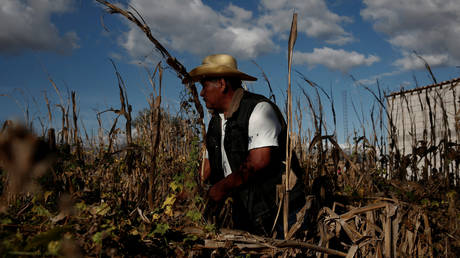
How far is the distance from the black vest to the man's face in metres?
0.21

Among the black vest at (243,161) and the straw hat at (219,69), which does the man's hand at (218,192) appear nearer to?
the black vest at (243,161)

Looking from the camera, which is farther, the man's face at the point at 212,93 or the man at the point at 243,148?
the man's face at the point at 212,93

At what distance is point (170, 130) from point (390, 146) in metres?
2.44

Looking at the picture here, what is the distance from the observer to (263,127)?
215 centimetres

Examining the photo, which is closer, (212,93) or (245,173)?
(245,173)

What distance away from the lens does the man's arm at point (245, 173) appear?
1.88 m

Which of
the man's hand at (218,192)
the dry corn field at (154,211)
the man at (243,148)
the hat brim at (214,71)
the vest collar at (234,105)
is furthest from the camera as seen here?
the hat brim at (214,71)

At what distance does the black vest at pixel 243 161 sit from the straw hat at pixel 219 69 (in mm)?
188

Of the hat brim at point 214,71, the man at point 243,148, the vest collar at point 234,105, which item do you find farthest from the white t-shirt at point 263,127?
the hat brim at point 214,71

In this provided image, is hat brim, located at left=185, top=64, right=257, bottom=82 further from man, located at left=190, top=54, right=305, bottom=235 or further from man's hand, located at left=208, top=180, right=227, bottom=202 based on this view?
man's hand, located at left=208, top=180, right=227, bottom=202

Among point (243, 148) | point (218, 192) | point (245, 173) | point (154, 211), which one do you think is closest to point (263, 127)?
point (243, 148)

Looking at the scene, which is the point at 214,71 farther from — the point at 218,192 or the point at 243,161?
the point at 218,192

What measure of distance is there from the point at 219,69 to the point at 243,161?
730 mm

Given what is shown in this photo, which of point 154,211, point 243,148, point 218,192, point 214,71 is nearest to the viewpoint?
point 154,211
